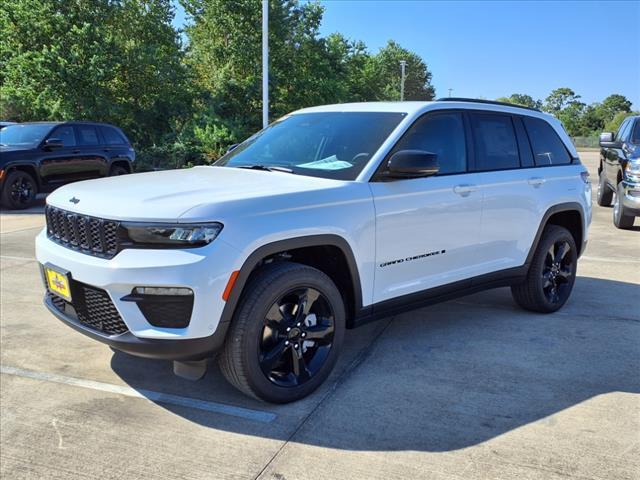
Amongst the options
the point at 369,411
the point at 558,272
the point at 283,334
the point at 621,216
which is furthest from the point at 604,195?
the point at 283,334

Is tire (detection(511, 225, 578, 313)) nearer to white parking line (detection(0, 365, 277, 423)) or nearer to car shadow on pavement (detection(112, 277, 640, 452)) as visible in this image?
car shadow on pavement (detection(112, 277, 640, 452))

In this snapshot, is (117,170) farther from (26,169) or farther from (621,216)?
(621,216)

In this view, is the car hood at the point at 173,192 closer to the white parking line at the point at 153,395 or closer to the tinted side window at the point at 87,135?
the white parking line at the point at 153,395

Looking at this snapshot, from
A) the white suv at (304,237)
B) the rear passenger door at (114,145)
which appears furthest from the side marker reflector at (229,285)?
the rear passenger door at (114,145)

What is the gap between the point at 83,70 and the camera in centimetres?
2075

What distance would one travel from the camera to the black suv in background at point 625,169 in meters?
A: 8.84

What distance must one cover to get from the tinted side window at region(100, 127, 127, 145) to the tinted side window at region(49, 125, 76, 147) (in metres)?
0.85

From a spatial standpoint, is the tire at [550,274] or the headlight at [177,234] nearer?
the headlight at [177,234]

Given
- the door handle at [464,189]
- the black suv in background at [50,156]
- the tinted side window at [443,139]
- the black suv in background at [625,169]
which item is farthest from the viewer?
the black suv in background at [50,156]

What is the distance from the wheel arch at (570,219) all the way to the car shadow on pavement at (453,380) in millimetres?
719

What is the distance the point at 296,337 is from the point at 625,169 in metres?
7.75

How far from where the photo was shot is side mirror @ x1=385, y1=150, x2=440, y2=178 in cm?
357

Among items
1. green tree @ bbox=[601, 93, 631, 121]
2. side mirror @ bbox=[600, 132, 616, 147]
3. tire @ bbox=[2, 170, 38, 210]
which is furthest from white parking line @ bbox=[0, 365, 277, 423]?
green tree @ bbox=[601, 93, 631, 121]

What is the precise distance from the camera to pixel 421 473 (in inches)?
107
